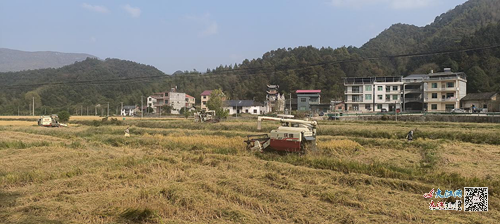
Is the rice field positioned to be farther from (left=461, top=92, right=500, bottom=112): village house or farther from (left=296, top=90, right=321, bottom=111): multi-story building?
(left=296, top=90, right=321, bottom=111): multi-story building

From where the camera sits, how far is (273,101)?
242 ft

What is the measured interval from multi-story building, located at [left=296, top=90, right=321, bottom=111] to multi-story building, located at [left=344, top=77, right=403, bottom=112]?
342 inches

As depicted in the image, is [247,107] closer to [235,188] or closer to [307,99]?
[307,99]

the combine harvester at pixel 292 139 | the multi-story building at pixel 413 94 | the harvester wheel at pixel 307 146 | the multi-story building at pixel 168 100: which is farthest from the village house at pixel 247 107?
the harvester wheel at pixel 307 146

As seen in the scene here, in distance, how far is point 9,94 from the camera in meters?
99.4

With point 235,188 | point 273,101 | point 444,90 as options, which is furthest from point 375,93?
point 235,188

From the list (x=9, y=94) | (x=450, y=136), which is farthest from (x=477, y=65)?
(x=9, y=94)

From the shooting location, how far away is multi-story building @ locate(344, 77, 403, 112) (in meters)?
58.0

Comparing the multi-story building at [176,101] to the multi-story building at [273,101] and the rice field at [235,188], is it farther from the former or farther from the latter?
the rice field at [235,188]

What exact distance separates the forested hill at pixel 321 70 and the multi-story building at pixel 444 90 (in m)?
9.76

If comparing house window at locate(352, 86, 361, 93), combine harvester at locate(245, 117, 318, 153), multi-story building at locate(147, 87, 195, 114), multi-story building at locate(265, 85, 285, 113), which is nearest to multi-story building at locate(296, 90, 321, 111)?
multi-story building at locate(265, 85, 285, 113)

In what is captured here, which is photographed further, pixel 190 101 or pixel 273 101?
pixel 190 101

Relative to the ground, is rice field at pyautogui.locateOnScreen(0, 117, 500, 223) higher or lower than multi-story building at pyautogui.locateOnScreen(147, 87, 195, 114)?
lower

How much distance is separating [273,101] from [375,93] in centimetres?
2440
